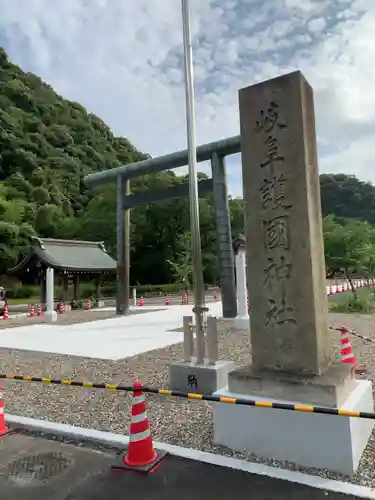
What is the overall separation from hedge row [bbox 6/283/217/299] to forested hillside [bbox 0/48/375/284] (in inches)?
52.3

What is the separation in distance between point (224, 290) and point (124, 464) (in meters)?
10.7

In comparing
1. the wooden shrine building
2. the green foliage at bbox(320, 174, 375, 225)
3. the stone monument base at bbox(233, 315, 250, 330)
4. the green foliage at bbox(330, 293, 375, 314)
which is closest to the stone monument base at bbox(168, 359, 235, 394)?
the stone monument base at bbox(233, 315, 250, 330)

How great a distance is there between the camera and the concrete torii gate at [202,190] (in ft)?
46.4

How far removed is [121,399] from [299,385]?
282cm

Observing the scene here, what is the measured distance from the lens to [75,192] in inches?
2050

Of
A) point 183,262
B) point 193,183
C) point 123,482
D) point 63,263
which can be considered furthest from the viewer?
point 183,262

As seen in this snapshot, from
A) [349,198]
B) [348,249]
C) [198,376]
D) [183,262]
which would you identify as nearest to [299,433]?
[198,376]

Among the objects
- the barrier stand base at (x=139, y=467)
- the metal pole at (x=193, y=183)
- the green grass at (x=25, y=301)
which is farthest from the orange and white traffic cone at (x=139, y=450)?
the green grass at (x=25, y=301)

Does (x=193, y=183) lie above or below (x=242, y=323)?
above

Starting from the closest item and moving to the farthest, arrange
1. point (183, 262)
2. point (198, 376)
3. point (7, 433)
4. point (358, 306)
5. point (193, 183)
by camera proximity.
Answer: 1. point (7, 433)
2. point (198, 376)
3. point (193, 183)
4. point (358, 306)
5. point (183, 262)

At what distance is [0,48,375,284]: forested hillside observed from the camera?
1465 inches

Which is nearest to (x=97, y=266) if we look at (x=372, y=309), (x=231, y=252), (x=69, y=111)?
(x=231, y=252)

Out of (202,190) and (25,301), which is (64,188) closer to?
(25,301)

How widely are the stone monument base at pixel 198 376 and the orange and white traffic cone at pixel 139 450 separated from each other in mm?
1784
